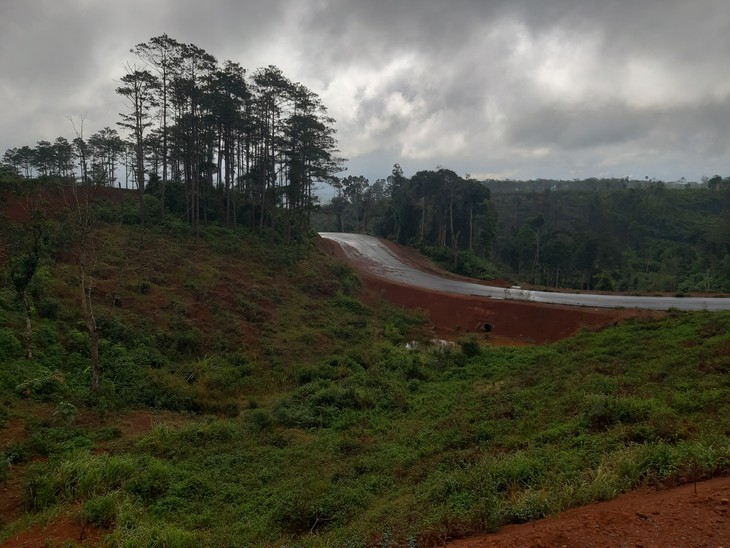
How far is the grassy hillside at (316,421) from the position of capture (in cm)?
602

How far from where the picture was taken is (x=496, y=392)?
1201 cm

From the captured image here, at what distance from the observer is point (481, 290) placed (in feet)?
95.0

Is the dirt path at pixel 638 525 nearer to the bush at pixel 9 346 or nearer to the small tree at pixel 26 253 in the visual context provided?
the bush at pixel 9 346

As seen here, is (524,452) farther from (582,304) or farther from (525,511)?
(582,304)

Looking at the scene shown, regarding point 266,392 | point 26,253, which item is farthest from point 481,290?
point 26,253

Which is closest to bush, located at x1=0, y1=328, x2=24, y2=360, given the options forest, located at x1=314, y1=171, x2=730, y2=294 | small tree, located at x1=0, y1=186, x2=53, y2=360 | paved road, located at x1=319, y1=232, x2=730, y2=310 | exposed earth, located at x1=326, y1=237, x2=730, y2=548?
small tree, located at x1=0, y1=186, x2=53, y2=360

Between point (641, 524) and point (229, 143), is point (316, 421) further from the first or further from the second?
point (229, 143)

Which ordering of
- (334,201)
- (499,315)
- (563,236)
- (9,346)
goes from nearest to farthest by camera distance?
(9,346) < (499,315) < (563,236) < (334,201)

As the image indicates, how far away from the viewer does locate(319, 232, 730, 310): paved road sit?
67.8 feet

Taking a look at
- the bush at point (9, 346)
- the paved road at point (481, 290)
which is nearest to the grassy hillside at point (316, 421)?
the bush at point (9, 346)

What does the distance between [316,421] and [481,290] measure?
1999 centimetres

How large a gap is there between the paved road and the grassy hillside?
19.7 ft

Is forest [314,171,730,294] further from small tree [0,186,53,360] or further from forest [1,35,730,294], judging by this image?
small tree [0,186,53,360]

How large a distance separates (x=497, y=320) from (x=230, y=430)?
17.1 metres
